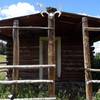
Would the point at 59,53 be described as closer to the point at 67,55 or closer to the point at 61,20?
the point at 67,55

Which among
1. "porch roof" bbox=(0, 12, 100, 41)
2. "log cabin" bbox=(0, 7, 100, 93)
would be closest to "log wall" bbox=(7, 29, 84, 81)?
"log cabin" bbox=(0, 7, 100, 93)

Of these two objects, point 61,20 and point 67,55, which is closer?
point 61,20

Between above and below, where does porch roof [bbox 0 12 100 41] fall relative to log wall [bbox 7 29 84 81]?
above

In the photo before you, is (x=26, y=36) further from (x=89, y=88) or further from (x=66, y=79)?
(x=89, y=88)

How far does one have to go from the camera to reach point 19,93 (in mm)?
13531

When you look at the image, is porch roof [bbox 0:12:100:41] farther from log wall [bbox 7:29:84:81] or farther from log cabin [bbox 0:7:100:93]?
log wall [bbox 7:29:84:81]

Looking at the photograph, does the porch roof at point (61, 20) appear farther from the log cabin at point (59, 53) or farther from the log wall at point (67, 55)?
the log wall at point (67, 55)

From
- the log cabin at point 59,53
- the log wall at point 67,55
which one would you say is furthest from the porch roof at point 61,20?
the log wall at point 67,55

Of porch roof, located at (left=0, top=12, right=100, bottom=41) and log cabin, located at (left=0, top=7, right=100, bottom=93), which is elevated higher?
porch roof, located at (left=0, top=12, right=100, bottom=41)

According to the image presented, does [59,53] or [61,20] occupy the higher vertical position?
[61,20]

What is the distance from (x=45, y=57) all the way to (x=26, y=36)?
1.38 meters

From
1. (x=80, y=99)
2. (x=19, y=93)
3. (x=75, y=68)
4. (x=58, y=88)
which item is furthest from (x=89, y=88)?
(x=75, y=68)

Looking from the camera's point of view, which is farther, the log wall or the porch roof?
the log wall

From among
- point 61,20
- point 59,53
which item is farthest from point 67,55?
point 61,20
